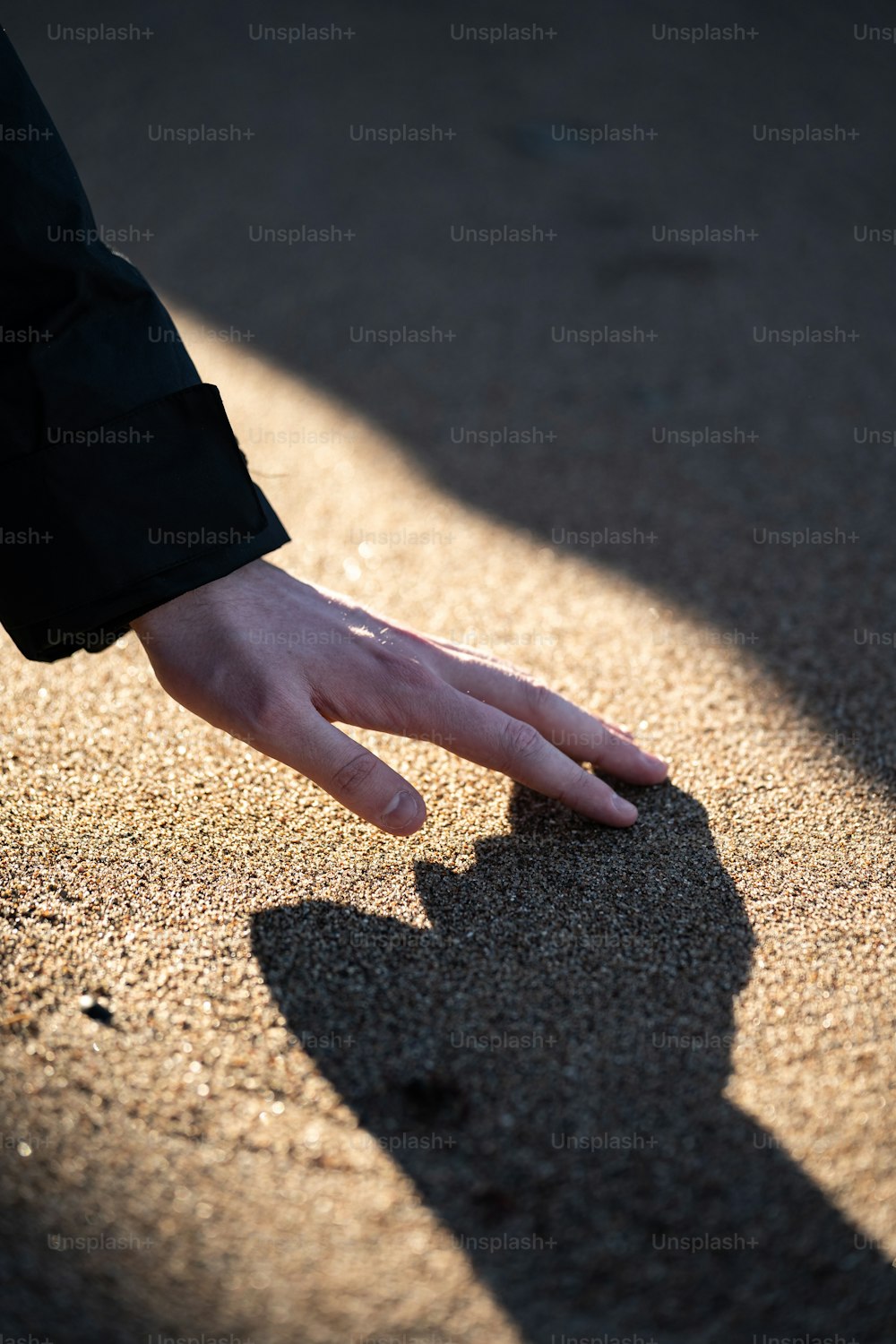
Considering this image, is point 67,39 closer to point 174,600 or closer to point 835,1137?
point 174,600

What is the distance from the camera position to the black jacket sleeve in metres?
0.80

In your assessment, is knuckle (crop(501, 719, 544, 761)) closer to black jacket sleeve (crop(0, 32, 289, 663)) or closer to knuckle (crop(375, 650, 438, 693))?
knuckle (crop(375, 650, 438, 693))

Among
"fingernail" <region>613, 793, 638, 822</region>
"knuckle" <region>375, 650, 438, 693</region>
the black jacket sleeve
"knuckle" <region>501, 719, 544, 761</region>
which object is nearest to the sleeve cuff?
the black jacket sleeve

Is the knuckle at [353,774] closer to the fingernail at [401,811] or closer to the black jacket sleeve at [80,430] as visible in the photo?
the fingernail at [401,811]

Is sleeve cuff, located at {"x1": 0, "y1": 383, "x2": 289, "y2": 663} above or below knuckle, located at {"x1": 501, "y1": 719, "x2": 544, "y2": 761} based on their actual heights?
above

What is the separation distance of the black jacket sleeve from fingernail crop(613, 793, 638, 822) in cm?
39

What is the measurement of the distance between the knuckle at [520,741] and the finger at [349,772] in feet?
0.33

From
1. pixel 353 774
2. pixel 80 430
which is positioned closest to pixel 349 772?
pixel 353 774

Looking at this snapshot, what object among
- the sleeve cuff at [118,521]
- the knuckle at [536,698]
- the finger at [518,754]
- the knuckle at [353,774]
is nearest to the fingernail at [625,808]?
the finger at [518,754]

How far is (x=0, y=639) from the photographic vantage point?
1.19m

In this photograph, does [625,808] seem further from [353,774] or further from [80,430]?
[80,430]

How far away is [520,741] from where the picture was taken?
35.9 inches

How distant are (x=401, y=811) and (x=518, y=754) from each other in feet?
0.39

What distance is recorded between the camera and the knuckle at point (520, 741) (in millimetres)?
911
